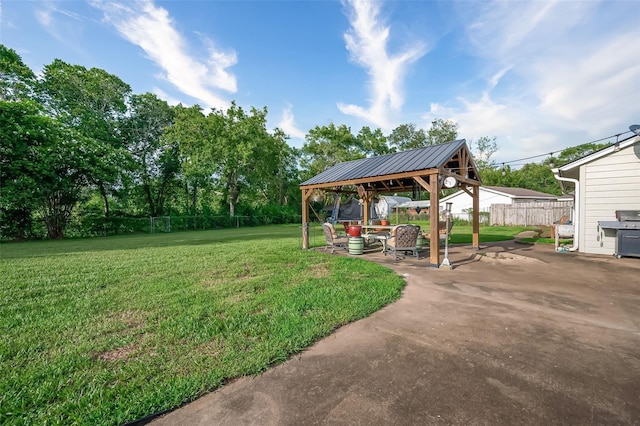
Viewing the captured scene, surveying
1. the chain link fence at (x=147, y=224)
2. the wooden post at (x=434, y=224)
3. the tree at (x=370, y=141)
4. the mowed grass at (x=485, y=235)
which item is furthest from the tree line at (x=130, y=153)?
the wooden post at (x=434, y=224)

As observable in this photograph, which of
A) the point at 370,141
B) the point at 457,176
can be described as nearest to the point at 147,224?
the point at 457,176

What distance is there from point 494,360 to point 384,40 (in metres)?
11.5

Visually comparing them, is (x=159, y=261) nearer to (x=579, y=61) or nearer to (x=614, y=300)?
(x=614, y=300)

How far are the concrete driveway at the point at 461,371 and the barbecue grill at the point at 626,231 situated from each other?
4.24 metres

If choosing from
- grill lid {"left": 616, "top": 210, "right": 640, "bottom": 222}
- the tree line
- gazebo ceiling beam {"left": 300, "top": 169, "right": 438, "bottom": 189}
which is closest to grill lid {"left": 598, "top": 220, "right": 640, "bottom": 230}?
grill lid {"left": 616, "top": 210, "right": 640, "bottom": 222}

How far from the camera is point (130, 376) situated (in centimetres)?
226

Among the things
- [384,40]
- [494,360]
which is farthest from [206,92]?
[494,360]

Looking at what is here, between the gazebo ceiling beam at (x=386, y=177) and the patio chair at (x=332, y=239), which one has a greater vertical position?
the gazebo ceiling beam at (x=386, y=177)

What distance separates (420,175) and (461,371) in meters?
5.41

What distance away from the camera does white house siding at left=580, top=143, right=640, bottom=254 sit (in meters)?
7.61

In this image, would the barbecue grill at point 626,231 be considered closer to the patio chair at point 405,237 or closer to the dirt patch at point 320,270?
the patio chair at point 405,237

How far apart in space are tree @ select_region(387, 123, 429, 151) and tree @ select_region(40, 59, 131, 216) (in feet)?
113

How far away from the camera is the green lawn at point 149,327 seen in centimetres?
203

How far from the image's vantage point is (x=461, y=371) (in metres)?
2.33
